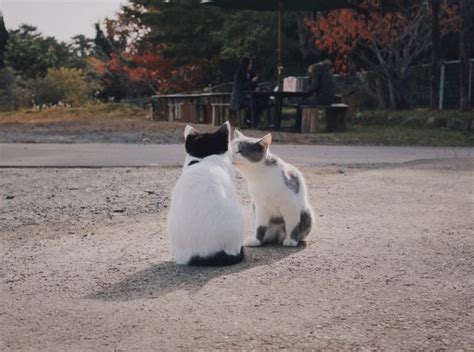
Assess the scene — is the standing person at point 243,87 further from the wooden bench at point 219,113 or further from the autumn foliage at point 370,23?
the autumn foliage at point 370,23

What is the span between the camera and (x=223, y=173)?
3668 millimetres

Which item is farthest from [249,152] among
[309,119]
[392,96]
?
[392,96]

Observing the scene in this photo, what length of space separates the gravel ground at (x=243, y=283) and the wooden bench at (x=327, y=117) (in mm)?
7104

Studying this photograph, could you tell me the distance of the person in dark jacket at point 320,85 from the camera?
1239 cm

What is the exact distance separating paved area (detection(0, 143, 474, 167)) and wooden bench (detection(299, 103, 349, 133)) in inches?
107

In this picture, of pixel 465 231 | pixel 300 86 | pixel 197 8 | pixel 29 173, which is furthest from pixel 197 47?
pixel 465 231

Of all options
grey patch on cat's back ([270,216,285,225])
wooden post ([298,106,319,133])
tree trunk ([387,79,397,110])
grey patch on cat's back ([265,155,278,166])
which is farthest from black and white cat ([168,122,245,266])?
tree trunk ([387,79,397,110])

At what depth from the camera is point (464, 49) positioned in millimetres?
14297

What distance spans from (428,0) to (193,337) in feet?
48.6

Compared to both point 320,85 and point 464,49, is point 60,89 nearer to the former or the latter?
point 320,85

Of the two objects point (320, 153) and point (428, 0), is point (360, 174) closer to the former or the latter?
point (320, 153)

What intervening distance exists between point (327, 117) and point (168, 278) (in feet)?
33.0

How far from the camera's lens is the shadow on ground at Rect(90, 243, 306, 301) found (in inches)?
121

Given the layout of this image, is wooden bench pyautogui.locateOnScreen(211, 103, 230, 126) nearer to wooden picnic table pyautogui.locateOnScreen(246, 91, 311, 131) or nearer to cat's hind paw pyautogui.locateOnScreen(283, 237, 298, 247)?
wooden picnic table pyautogui.locateOnScreen(246, 91, 311, 131)
